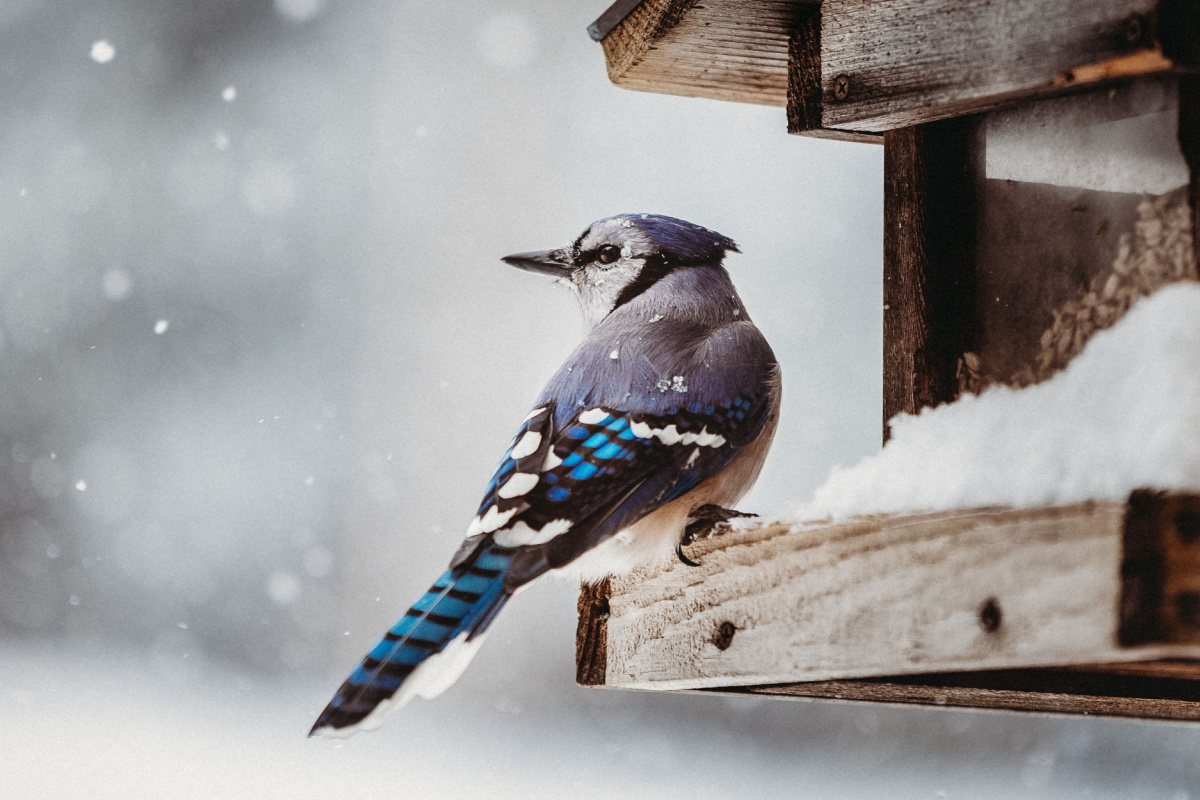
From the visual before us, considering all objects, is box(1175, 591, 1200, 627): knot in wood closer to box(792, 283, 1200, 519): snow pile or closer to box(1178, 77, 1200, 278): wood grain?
box(792, 283, 1200, 519): snow pile

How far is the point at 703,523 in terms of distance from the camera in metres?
1.55

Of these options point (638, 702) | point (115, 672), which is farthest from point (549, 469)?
point (115, 672)

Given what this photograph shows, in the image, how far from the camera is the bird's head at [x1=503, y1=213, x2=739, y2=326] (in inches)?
76.3

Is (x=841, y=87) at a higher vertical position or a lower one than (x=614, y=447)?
higher

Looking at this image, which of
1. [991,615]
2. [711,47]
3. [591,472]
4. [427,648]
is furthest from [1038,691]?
[711,47]

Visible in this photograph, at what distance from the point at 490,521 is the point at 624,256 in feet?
2.09

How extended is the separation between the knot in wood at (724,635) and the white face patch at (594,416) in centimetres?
30

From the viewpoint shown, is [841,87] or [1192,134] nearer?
[1192,134]

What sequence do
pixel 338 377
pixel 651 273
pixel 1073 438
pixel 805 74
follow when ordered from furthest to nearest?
pixel 338 377, pixel 651 273, pixel 805 74, pixel 1073 438

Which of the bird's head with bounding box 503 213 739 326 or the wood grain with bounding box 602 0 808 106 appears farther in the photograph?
the bird's head with bounding box 503 213 739 326

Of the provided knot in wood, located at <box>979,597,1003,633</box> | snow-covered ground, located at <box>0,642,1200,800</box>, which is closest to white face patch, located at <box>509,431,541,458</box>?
knot in wood, located at <box>979,597,1003,633</box>

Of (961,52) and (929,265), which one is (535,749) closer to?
(929,265)

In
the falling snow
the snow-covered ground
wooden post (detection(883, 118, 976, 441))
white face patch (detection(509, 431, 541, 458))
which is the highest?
the falling snow

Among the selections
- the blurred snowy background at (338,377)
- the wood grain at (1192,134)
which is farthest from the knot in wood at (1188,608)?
the blurred snowy background at (338,377)
